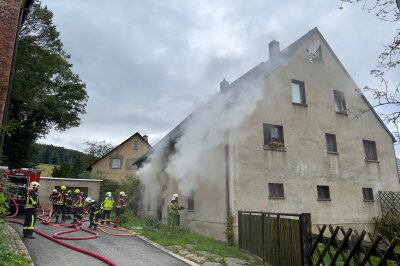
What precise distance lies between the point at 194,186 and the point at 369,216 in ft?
28.2

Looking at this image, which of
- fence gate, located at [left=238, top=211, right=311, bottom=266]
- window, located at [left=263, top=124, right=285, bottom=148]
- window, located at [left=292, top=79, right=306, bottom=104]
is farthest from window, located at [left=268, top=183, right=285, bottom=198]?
window, located at [left=292, top=79, right=306, bottom=104]

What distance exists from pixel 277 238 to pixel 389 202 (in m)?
11.5

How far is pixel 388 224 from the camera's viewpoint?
14914 millimetres

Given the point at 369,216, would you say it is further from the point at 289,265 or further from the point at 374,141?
the point at 289,265

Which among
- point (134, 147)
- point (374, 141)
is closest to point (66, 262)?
point (374, 141)

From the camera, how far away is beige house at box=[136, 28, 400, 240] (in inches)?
507

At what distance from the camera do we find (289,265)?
282 inches

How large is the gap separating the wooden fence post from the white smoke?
21.5 ft

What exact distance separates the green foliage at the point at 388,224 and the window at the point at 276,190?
5.63 m

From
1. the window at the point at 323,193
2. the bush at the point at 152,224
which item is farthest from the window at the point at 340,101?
the bush at the point at 152,224

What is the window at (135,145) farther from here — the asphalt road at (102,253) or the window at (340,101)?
the asphalt road at (102,253)

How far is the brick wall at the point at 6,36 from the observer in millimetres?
8512

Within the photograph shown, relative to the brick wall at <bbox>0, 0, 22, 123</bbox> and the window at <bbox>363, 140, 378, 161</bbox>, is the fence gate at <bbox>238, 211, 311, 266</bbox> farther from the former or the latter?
the window at <bbox>363, 140, 378, 161</bbox>

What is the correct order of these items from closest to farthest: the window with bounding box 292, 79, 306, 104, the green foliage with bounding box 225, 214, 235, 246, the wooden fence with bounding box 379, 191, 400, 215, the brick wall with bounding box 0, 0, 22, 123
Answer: the brick wall with bounding box 0, 0, 22, 123 < the green foliage with bounding box 225, 214, 235, 246 < the window with bounding box 292, 79, 306, 104 < the wooden fence with bounding box 379, 191, 400, 215
